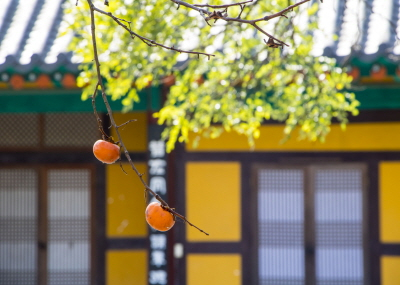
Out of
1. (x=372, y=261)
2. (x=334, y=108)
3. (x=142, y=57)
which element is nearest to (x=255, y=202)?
(x=372, y=261)

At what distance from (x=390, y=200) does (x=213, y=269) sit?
173cm

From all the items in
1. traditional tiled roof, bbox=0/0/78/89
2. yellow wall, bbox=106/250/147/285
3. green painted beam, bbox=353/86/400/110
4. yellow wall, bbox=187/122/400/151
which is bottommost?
yellow wall, bbox=106/250/147/285

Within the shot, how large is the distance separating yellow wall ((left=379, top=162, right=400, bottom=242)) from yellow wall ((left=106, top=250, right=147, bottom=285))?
2.52 meters

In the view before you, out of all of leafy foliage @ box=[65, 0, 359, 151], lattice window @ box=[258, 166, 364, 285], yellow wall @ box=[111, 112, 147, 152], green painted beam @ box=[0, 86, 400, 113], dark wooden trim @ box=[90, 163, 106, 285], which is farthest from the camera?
dark wooden trim @ box=[90, 163, 106, 285]

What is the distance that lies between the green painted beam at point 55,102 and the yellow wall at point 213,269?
1.45 m

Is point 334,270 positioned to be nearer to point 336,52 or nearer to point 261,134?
point 261,134

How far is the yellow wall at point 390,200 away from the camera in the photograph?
6.24m

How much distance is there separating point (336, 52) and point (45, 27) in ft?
9.13

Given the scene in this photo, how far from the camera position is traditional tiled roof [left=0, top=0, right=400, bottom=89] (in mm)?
5352

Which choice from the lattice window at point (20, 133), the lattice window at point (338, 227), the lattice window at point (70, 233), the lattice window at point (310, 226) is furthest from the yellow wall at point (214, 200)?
the lattice window at point (20, 133)

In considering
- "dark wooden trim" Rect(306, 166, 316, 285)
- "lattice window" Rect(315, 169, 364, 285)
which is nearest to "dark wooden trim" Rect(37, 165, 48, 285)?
"dark wooden trim" Rect(306, 166, 316, 285)

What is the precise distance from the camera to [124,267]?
7.23 m

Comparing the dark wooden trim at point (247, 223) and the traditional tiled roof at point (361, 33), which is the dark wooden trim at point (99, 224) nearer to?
the dark wooden trim at point (247, 223)

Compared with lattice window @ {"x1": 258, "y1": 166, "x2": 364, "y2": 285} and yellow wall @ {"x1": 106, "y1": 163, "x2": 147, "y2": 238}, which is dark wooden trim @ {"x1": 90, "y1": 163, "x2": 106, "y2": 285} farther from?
lattice window @ {"x1": 258, "y1": 166, "x2": 364, "y2": 285}
